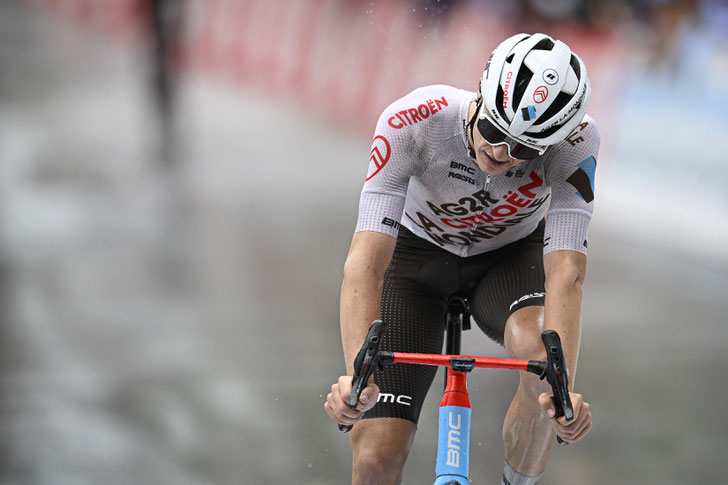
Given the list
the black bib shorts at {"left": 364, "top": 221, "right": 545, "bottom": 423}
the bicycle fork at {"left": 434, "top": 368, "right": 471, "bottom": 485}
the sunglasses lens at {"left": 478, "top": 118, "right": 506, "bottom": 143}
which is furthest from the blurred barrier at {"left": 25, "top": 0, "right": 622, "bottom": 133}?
the bicycle fork at {"left": 434, "top": 368, "right": 471, "bottom": 485}

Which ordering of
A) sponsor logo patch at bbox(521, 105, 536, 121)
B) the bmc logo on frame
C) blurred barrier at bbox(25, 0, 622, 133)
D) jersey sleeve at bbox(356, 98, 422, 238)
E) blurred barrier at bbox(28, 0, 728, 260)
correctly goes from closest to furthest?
1. sponsor logo patch at bbox(521, 105, 536, 121)
2. jersey sleeve at bbox(356, 98, 422, 238)
3. the bmc logo on frame
4. blurred barrier at bbox(28, 0, 728, 260)
5. blurred barrier at bbox(25, 0, 622, 133)

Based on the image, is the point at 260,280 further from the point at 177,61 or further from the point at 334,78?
the point at 177,61

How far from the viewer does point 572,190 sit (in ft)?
8.39

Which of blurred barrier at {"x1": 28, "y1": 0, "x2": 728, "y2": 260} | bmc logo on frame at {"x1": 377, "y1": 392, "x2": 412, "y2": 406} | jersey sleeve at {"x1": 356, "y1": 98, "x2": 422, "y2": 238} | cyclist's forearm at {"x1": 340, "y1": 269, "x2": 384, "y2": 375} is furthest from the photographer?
blurred barrier at {"x1": 28, "y1": 0, "x2": 728, "y2": 260}

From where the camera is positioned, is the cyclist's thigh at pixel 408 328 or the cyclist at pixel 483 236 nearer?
the cyclist at pixel 483 236

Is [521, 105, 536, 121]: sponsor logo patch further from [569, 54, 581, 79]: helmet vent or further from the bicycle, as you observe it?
the bicycle

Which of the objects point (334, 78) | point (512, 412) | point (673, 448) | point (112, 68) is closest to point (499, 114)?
point (512, 412)

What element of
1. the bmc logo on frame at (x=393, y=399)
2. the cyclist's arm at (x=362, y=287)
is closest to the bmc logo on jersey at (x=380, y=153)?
the cyclist's arm at (x=362, y=287)

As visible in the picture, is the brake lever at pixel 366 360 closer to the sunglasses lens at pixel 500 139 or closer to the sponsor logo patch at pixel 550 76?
the sunglasses lens at pixel 500 139

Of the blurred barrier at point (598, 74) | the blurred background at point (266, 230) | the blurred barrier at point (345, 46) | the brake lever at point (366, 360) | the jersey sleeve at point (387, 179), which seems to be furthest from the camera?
the blurred barrier at point (345, 46)

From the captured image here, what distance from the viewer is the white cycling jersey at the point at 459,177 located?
2.54 metres

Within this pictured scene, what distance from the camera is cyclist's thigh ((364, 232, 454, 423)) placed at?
2.65m

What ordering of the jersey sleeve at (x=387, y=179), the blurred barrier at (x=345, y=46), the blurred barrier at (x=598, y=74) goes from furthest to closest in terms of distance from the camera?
the blurred barrier at (x=345, y=46) < the blurred barrier at (x=598, y=74) < the jersey sleeve at (x=387, y=179)

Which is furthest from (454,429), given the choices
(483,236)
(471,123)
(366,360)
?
(471,123)
